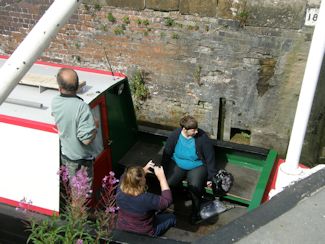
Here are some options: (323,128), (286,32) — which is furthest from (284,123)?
(286,32)

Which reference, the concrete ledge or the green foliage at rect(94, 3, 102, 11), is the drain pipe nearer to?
the concrete ledge

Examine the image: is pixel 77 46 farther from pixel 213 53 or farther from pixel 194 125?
pixel 194 125

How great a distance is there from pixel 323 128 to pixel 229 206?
232cm

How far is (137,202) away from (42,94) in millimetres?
1471

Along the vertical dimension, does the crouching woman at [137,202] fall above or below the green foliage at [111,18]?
below

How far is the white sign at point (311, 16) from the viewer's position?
18.5ft

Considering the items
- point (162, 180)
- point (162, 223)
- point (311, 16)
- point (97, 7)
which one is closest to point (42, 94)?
point (162, 180)

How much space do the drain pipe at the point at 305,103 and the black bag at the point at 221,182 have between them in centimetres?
121

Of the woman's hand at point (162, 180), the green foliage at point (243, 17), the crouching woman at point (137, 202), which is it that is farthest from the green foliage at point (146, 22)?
the crouching woman at point (137, 202)

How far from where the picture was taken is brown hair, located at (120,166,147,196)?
372 cm

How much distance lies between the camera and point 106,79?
15.3 feet

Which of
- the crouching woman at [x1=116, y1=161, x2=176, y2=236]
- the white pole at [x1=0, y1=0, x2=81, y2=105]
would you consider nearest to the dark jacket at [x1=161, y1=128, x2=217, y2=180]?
the crouching woman at [x1=116, y1=161, x2=176, y2=236]

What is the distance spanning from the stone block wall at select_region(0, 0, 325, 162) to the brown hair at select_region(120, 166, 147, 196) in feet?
10.3

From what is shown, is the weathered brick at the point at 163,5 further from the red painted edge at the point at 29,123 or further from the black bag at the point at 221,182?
the red painted edge at the point at 29,123
